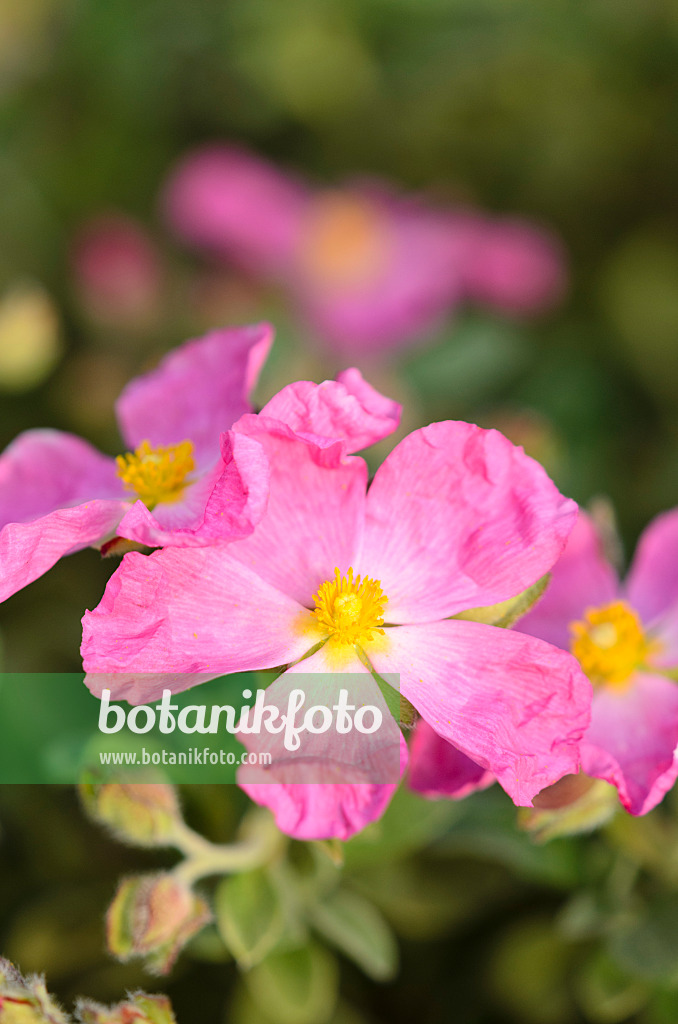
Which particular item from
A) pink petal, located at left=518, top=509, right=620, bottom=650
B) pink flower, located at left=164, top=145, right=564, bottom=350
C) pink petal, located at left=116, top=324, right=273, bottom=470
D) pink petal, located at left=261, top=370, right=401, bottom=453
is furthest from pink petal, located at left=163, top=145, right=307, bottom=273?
pink petal, located at left=261, top=370, right=401, bottom=453

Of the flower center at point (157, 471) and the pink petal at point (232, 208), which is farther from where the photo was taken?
the pink petal at point (232, 208)

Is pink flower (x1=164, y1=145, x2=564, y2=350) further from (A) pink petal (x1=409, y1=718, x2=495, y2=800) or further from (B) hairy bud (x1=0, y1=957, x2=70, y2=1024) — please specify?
(B) hairy bud (x1=0, y1=957, x2=70, y2=1024)

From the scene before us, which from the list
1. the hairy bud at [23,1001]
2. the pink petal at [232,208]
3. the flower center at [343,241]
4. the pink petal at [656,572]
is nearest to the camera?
the hairy bud at [23,1001]

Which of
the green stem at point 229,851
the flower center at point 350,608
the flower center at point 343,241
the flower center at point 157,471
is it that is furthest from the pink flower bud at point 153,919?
the flower center at point 343,241

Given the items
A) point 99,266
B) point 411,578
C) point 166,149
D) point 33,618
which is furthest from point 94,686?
point 166,149

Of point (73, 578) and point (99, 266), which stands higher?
point (99, 266)

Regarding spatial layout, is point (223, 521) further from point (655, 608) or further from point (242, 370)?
point (655, 608)

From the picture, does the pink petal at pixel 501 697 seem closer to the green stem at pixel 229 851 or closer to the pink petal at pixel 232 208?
the green stem at pixel 229 851
